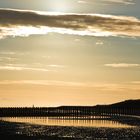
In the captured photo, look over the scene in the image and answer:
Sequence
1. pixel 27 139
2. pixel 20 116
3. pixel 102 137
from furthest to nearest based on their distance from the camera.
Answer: pixel 20 116, pixel 102 137, pixel 27 139

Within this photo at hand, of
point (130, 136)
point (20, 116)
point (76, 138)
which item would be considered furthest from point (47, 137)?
point (20, 116)

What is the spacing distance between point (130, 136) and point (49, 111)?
86097mm

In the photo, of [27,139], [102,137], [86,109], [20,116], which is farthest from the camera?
[86,109]

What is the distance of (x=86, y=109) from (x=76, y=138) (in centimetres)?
8822

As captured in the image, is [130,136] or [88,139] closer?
[88,139]

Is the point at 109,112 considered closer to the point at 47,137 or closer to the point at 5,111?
the point at 5,111

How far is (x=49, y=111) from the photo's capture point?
5773 inches

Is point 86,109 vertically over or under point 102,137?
over

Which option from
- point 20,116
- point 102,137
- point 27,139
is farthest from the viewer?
point 20,116

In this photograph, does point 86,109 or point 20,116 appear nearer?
point 20,116

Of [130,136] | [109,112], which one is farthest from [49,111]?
[130,136]

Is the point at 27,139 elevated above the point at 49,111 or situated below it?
below

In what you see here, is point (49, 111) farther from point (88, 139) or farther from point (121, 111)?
point (88, 139)

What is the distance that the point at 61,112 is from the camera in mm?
142750
